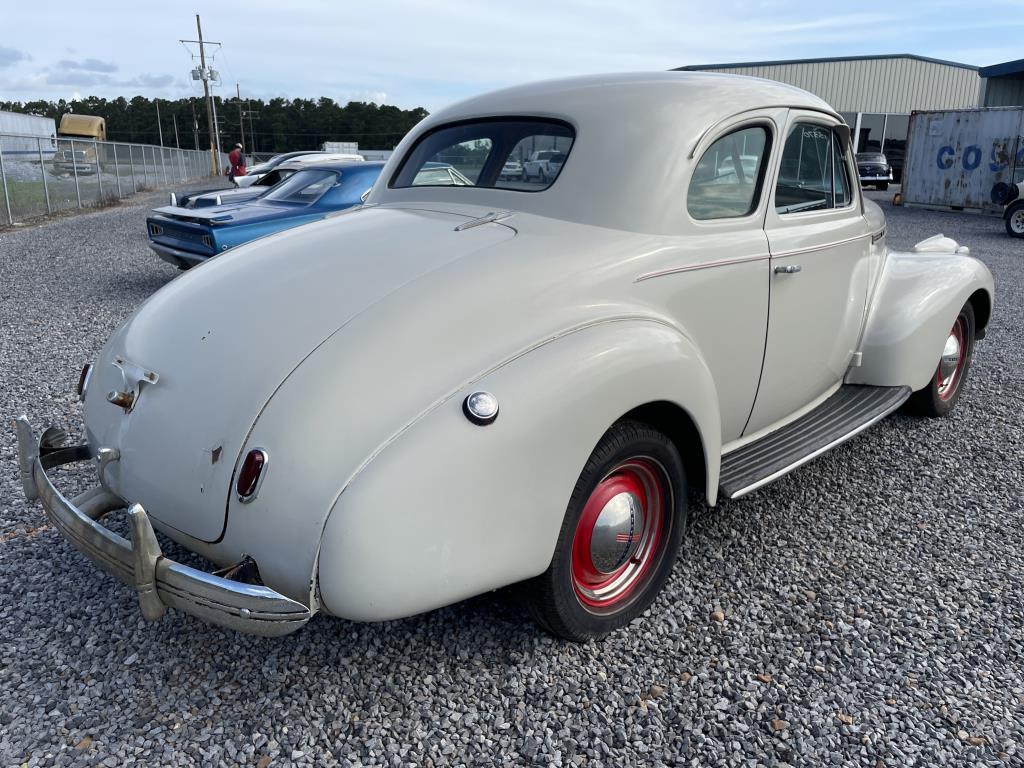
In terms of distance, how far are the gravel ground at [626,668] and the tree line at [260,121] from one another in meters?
71.9

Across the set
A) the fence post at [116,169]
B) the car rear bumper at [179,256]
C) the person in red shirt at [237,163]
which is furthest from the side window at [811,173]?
the fence post at [116,169]

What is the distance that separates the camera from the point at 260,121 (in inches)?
3083

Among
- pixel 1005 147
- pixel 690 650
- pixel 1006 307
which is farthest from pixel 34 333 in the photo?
pixel 1005 147

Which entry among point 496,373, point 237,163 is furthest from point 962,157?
point 237,163

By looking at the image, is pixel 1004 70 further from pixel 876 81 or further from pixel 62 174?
pixel 62 174

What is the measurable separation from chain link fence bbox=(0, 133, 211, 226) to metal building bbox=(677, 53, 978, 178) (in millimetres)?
23831

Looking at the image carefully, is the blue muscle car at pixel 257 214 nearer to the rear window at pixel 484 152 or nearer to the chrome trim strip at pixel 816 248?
the rear window at pixel 484 152

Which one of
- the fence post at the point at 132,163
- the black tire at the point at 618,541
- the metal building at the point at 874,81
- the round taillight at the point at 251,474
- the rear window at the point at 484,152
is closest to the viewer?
the round taillight at the point at 251,474

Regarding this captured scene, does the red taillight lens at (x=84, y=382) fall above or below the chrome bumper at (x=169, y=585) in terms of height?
above

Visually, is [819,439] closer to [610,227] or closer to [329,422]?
[610,227]

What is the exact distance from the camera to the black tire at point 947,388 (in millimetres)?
4742

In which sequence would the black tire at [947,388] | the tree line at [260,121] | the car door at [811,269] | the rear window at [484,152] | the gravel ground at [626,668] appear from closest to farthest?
the gravel ground at [626,668], the rear window at [484,152], the car door at [811,269], the black tire at [947,388], the tree line at [260,121]

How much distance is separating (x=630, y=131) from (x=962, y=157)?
18036mm

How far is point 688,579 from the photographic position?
3.13m
